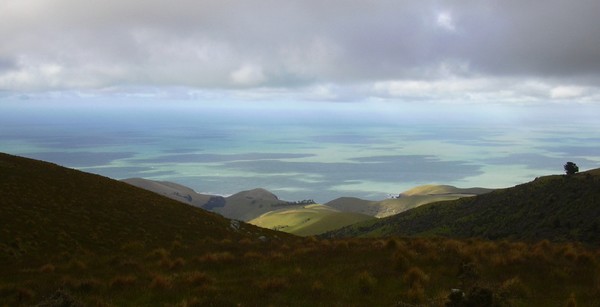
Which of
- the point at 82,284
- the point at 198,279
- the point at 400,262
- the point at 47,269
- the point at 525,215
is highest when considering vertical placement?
the point at 400,262

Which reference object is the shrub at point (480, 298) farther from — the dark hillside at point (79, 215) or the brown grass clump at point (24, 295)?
the dark hillside at point (79, 215)

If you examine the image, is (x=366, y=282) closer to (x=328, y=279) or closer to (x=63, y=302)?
(x=328, y=279)

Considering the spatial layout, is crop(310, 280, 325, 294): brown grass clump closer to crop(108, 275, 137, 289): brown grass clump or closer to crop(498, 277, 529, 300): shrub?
crop(498, 277, 529, 300): shrub

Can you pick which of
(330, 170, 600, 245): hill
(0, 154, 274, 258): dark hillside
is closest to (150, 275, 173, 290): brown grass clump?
(0, 154, 274, 258): dark hillside

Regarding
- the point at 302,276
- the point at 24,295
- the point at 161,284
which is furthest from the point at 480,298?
the point at 24,295

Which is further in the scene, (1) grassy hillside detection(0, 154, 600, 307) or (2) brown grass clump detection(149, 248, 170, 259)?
(2) brown grass clump detection(149, 248, 170, 259)

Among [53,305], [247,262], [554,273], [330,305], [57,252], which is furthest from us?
[57,252]

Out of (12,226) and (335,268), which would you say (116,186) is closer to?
(12,226)

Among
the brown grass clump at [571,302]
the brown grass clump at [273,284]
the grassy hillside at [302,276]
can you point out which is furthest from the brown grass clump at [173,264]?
the brown grass clump at [571,302]

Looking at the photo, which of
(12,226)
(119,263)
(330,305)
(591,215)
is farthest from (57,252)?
(591,215)
